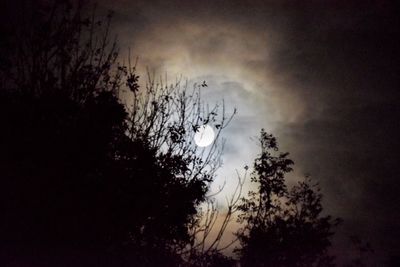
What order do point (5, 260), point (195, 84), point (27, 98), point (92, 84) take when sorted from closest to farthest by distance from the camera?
point (5, 260) < point (27, 98) < point (92, 84) < point (195, 84)

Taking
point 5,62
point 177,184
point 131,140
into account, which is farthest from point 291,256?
point 5,62

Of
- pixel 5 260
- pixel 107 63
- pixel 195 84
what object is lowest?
pixel 5 260

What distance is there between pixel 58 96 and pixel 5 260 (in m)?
6.01

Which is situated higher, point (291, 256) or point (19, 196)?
point (291, 256)

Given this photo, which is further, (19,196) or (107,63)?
(107,63)

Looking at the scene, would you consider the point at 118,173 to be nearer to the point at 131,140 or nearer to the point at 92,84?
the point at 131,140

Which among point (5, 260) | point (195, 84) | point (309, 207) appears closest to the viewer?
point (5, 260)

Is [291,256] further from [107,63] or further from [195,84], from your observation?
[107,63]

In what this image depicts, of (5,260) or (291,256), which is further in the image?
(291,256)

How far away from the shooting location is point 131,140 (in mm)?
16266

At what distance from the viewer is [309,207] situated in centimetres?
4325

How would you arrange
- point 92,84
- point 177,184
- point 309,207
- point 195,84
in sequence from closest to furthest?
point 92,84 → point 195,84 → point 177,184 → point 309,207

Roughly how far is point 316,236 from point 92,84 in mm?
38193

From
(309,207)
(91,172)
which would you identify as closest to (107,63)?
(91,172)
